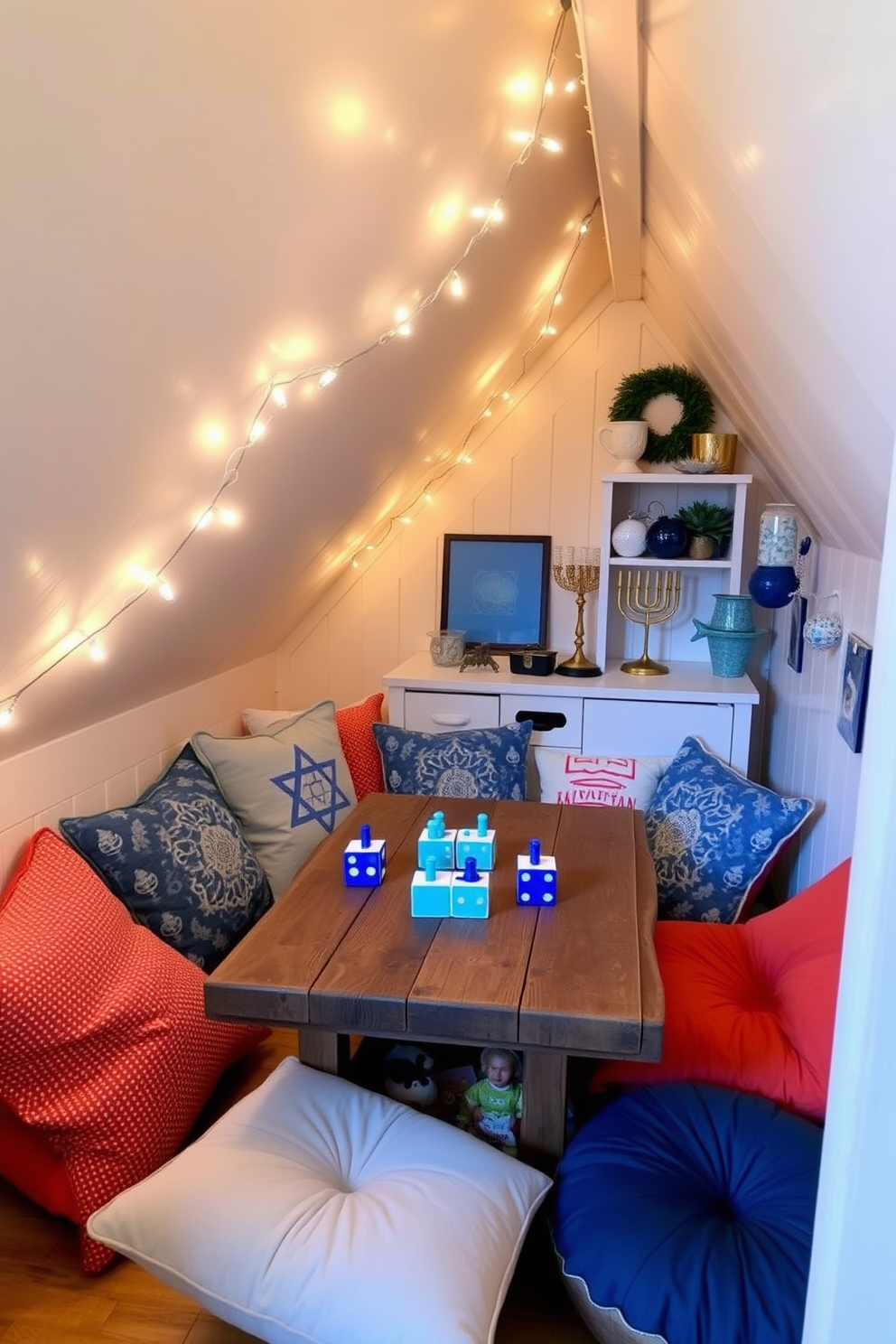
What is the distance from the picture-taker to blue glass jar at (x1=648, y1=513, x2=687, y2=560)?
2.72 m

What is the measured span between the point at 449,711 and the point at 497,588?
0.62 metres

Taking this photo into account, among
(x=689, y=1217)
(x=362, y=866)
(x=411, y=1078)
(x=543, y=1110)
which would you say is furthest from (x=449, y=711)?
(x=689, y=1217)

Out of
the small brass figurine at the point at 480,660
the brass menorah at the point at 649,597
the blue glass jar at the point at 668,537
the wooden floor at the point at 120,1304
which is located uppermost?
the blue glass jar at the point at 668,537

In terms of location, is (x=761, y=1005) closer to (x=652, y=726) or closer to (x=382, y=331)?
(x=652, y=726)

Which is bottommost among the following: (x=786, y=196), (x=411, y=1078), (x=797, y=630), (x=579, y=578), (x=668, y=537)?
(x=411, y=1078)

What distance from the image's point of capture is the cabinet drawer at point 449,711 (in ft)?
8.89

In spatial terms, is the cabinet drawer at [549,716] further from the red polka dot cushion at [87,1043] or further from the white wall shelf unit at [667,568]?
the red polka dot cushion at [87,1043]

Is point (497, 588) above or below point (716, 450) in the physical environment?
below

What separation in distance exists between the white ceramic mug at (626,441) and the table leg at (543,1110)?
6.21ft

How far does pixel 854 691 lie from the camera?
1.70m

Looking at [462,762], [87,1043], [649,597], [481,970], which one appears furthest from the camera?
[649,597]

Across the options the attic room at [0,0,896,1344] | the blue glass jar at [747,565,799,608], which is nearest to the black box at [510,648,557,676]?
the attic room at [0,0,896,1344]

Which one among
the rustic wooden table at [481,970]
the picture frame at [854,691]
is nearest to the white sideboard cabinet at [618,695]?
the picture frame at [854,691]

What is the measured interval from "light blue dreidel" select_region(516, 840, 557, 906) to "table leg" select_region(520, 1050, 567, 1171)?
0.26 metres
